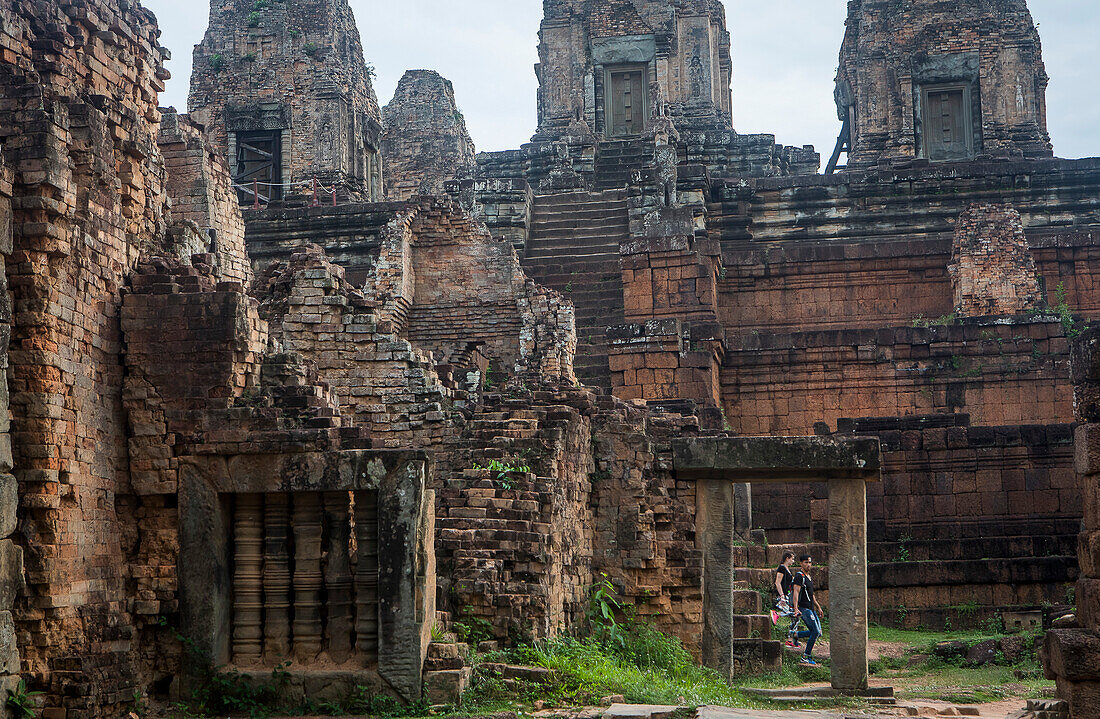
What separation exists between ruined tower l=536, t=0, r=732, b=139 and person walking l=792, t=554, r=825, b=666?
63.9ft

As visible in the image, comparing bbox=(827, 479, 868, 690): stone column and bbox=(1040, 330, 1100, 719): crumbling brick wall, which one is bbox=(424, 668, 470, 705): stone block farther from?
bbox=(827, 479, 868, 690): stone column

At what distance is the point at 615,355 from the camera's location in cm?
2069

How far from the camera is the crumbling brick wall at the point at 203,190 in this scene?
58.6 ft

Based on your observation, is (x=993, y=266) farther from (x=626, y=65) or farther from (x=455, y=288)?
(x=626, y=65)

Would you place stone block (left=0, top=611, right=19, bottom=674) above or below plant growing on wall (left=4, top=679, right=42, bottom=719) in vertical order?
above

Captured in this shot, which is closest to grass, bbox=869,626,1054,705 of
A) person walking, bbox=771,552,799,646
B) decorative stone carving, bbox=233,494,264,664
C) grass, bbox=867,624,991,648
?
grass, bbox=867,624,991,648

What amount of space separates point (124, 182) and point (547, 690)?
17.4ft

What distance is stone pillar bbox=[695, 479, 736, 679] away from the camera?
14805 mm

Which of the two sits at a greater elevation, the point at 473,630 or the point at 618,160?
the point at 618,160

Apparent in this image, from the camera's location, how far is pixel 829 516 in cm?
1473

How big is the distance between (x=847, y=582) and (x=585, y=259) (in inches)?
439

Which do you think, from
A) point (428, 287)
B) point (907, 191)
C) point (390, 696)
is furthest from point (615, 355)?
point (390, 696)

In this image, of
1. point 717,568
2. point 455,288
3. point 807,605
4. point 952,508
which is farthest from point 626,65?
point 717,568

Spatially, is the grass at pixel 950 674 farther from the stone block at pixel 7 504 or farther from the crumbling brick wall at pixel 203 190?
the crumbling brick wall at pixel 203 190
